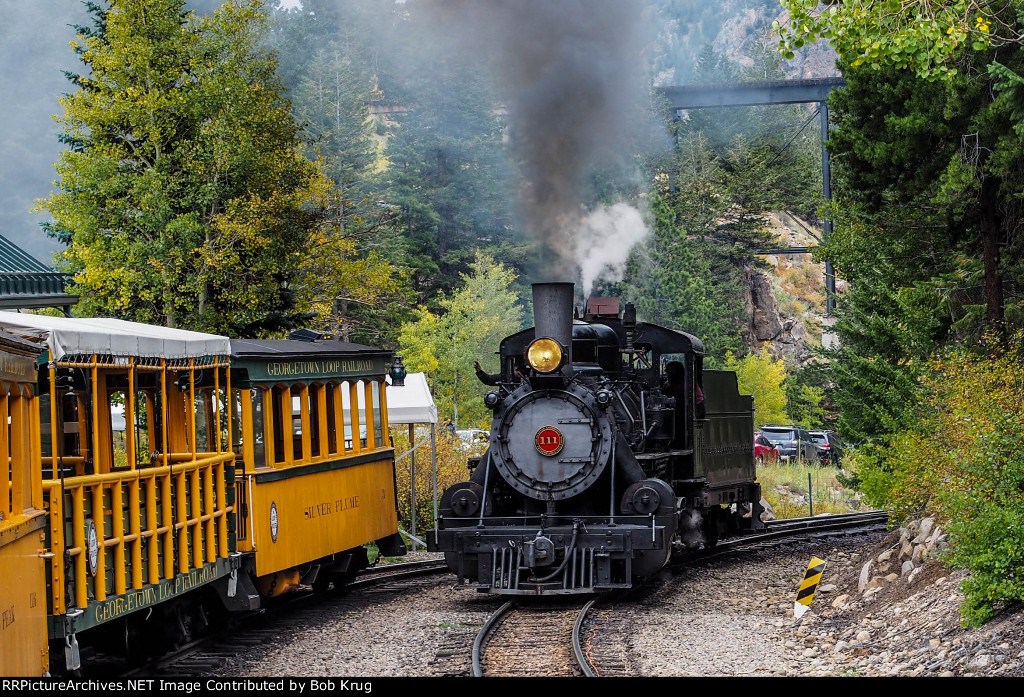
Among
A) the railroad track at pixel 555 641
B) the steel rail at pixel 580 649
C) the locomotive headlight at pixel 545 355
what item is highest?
the locomotive headlight at pixel 545 355

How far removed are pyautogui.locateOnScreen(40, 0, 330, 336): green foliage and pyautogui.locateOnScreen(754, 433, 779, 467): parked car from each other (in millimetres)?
21930

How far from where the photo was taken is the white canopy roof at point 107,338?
7633 mm

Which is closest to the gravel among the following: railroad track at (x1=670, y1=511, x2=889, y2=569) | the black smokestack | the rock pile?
the rock pile

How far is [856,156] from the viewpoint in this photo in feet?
56.3

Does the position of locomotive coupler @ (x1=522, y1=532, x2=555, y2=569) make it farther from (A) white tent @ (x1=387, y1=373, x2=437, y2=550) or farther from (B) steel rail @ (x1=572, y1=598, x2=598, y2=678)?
(A) white tent @ (x1=387, y1=373, x2=437, y2=550)

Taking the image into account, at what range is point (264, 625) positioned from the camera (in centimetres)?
1234

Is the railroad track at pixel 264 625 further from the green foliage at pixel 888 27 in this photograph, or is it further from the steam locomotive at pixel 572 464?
the green foliage at pixel 888 27

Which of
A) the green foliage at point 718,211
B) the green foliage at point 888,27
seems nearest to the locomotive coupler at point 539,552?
the green foliage at point 888,27

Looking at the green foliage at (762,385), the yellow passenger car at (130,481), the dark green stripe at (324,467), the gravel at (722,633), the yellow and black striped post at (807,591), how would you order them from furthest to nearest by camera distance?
the green foliage at (762,385), the yellow and black striped post at (807,591), the dark green stripe at (324,467), the gravel at (722,633), the yellow passenger car at (130,481)

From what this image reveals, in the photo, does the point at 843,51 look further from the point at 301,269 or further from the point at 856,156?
the point at 301,269

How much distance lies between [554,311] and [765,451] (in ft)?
95.2

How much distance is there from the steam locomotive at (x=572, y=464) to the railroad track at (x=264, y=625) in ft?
5.69

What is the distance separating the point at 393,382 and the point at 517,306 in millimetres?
27497

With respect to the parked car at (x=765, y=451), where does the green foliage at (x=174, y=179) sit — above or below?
above
